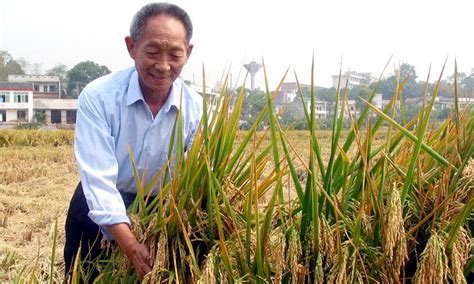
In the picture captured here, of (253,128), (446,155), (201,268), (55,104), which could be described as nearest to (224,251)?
(201,268)

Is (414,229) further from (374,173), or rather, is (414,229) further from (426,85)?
(426,85)

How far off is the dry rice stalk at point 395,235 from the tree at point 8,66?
238ft

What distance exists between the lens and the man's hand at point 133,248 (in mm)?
1603

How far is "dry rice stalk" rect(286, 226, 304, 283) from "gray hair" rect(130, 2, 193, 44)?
0.90m

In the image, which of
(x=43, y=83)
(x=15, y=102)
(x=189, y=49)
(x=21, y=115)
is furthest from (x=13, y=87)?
(x=189, y=49)

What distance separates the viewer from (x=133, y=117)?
2.01 metres

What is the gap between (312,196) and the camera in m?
1.38

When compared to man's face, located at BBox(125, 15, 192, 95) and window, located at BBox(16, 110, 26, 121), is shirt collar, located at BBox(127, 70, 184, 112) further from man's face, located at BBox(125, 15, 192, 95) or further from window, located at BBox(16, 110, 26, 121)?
window, located at BBox(16, 110, 26, 121)

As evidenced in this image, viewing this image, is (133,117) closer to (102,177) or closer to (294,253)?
(102,177)

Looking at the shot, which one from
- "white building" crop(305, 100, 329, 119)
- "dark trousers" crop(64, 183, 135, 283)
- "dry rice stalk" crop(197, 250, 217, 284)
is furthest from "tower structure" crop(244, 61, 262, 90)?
"dark trousers" crop(64, 183, 135, 283)

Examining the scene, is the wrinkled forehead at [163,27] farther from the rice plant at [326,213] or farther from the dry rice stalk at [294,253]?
the dry rice stalk at [294,253]

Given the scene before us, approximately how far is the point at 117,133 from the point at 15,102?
4589cm

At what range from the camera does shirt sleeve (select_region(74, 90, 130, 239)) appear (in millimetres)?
1735

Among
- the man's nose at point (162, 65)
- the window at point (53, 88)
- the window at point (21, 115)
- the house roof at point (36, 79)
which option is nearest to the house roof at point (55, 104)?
the window at point (21, 115)
